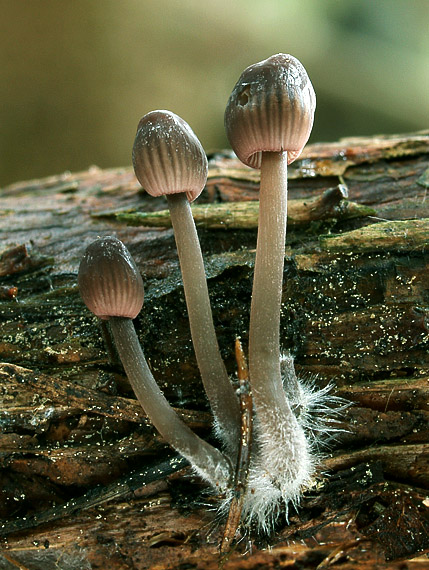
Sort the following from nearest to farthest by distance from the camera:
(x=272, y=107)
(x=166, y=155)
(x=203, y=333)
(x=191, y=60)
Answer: (x=272, y=107) → (x=166, y=155) → (x=203, y=333) → (x=191, y=60)

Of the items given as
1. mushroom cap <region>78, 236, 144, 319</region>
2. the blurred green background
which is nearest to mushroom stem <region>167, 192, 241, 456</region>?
mushroom cap <region>78, 236, 144, 319</region>

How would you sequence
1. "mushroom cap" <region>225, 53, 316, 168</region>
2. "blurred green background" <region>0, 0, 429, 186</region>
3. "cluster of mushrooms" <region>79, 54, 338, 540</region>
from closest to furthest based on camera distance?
"mushroom cap" <region>225, 53, 316, 168</region> < "cluster of mushrooms" <region>79, 54, 338, 540</region> < "blurred green background" <region>0, 0, 429, 186</region>

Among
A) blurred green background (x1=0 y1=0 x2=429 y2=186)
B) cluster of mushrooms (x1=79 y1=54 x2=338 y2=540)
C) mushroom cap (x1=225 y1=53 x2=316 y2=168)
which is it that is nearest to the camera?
mushroom cap (x1=225 y1=53 x2=316 y2=168)

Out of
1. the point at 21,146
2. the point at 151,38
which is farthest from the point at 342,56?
the point at 21,146

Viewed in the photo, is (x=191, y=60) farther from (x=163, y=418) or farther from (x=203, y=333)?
(x=163, y=418)

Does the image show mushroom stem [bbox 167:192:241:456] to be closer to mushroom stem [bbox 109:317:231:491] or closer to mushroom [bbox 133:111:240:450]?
mushroom [bbox 133:111:240:450]

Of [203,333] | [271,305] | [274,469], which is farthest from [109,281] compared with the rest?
[274,469]

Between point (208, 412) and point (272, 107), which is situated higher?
point (272, 107)

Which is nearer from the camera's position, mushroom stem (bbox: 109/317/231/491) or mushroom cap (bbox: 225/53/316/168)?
mushroom cap (bbox: 225/53/316/168)

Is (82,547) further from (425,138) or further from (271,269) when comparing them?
(425,138)
